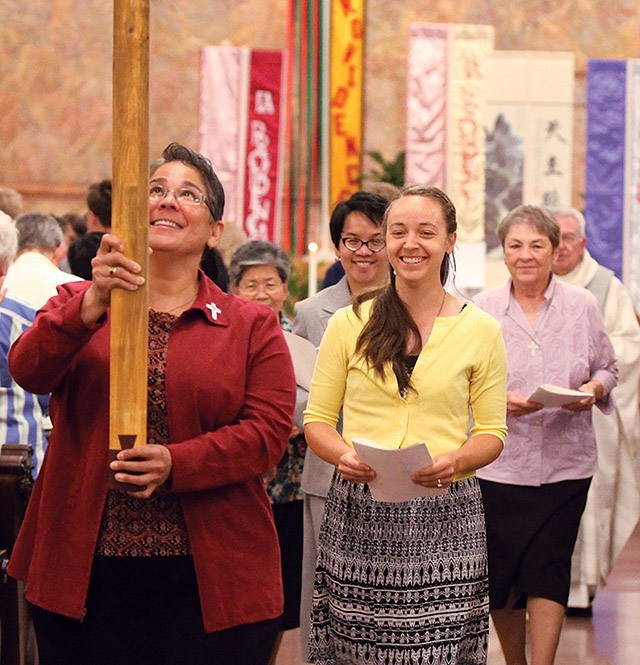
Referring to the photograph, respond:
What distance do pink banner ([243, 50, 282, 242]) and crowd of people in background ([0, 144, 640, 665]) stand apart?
23.9ft

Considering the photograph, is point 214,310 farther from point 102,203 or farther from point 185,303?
point 102,203

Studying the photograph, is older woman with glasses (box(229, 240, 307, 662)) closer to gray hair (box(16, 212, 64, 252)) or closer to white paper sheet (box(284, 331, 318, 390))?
white paper sheet (box(284, 331, 318, 390))

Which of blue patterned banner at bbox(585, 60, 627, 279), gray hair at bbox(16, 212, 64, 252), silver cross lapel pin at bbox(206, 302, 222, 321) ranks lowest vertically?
silver cross lapel pin at bbox(206, 302, 222, 321)

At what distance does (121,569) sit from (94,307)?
56 cm

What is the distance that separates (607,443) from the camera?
20.0 feet

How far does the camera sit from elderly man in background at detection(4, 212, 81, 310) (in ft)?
16.2

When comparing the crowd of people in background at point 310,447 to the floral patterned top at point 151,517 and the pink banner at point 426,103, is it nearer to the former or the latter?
the floral patterned top at point 151,517

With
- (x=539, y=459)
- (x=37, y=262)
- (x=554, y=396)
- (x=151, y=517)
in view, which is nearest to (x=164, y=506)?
(x=151, y=517)

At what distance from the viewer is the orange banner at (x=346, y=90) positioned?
A: 12641 mm

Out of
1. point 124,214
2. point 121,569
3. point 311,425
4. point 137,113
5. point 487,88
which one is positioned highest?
point 487,88

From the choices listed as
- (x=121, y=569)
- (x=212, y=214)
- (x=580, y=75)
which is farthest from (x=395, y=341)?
(x=580, y=75)

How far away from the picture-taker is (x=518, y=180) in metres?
11.3

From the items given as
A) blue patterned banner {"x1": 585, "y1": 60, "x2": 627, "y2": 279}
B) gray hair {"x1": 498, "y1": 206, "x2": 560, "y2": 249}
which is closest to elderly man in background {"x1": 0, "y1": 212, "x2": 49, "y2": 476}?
gray hair {"x1": 498, "y1": 206, "x2": 560, "y2": 249}

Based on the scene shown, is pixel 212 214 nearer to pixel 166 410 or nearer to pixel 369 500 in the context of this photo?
pixel 166 410
